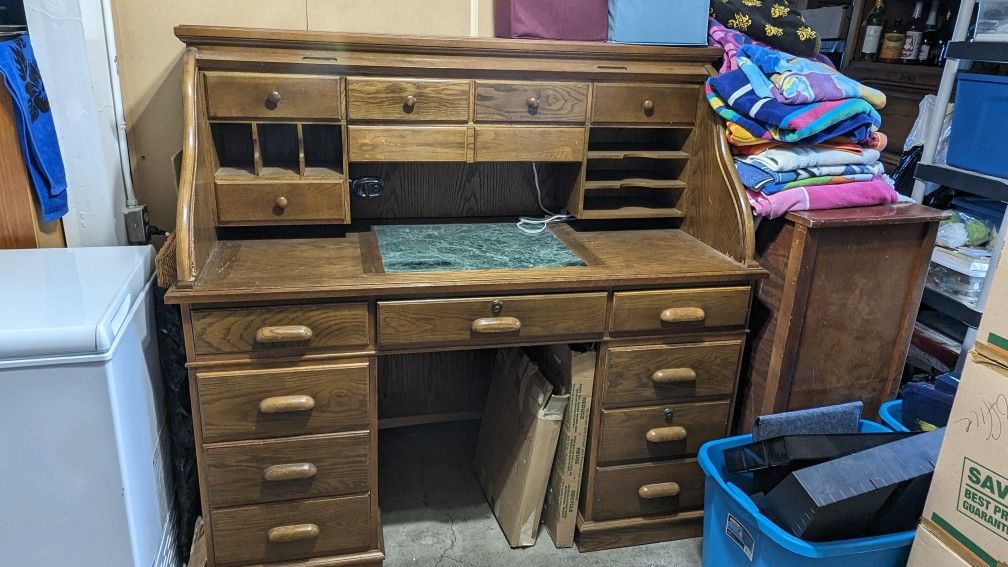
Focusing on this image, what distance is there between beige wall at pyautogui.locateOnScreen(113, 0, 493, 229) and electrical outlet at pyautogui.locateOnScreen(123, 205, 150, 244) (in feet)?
0.32

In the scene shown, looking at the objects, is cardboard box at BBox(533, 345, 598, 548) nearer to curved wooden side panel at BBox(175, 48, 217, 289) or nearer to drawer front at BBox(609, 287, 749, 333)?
drawer front at BBox(609, 287, 749, 333)

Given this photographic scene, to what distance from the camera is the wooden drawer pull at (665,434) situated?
6.06 ft

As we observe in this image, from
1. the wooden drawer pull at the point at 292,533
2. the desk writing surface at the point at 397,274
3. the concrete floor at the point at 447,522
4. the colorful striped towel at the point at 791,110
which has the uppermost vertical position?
the colorful striped towel at the point at 791,110

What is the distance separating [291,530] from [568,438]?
73 cm

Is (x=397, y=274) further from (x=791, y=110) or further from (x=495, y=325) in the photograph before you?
(x=791, y=110)

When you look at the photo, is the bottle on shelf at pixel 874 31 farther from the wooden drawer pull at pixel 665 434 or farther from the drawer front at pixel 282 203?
the drawer front at pixel 282 203

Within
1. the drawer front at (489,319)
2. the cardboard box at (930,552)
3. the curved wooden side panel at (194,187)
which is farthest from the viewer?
the drawer front at (489,319)

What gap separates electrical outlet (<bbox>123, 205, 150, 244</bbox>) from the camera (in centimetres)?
184

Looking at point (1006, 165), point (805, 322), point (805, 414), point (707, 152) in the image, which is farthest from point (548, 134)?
point (1006, 165)

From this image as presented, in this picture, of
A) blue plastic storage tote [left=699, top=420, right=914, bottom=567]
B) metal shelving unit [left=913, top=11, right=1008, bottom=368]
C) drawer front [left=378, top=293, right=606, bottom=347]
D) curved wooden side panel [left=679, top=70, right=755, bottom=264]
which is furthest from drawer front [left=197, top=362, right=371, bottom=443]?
metal shelving unit [left=913, top=11, right=1008, bottom=368]

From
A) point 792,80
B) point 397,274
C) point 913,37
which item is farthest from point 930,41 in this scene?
point 397,274

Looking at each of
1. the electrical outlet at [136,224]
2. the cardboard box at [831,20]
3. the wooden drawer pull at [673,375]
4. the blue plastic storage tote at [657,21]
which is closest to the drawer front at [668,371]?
the wooden drawer pull at [673,375]

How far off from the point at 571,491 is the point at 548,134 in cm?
98

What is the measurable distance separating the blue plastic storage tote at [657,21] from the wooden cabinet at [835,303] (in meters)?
0.57
